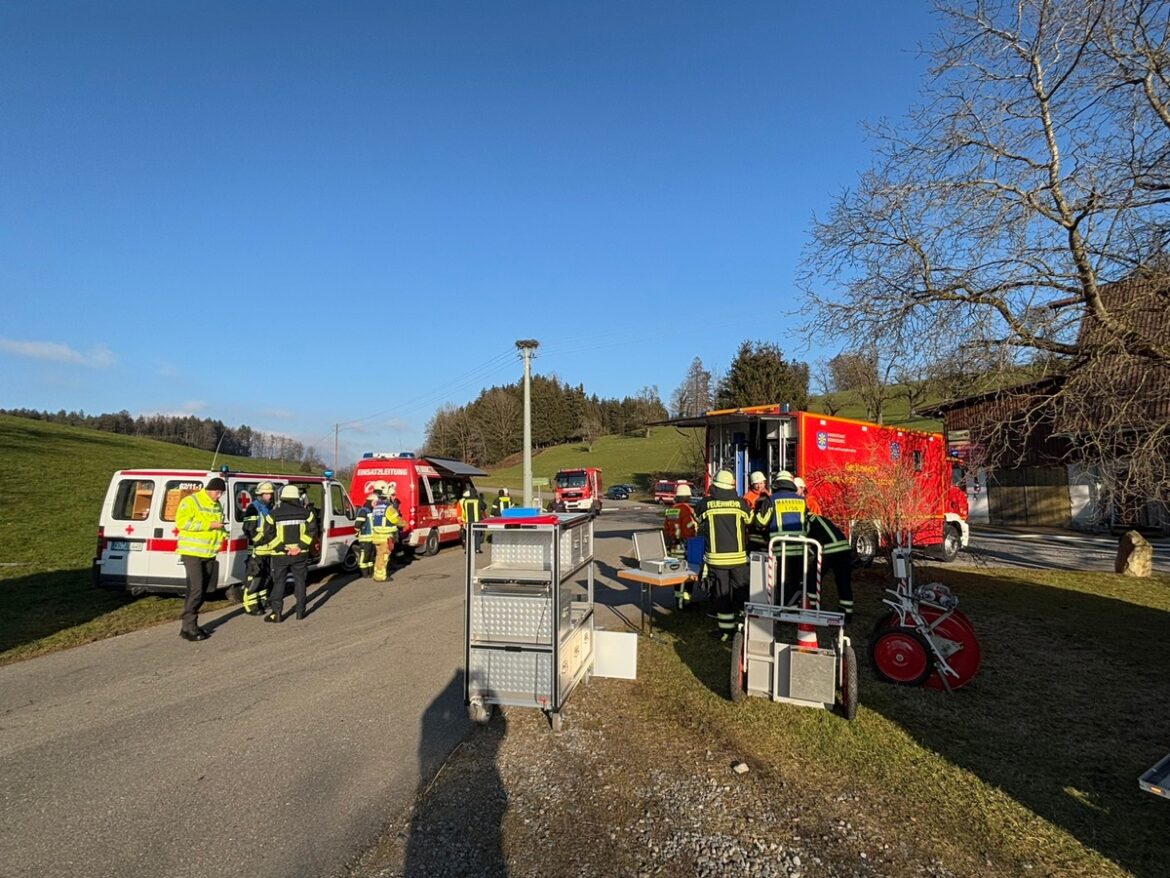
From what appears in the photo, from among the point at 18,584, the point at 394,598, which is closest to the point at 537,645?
the point at 394,598

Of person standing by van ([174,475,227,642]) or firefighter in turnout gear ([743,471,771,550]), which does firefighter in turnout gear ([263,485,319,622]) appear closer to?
person standing by van ([174,475,227,642])

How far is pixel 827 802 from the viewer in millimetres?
3582

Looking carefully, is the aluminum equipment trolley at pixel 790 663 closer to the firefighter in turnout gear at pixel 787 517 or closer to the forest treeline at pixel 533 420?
the firefighter in turnout gear at pixel 787 517

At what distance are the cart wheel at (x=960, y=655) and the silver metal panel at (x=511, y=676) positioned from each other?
347cm

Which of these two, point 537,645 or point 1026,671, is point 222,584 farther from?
point 1026,671

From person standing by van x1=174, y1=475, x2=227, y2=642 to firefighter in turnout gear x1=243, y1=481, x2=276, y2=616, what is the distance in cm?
84

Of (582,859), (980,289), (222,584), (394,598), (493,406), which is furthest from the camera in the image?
(493,406)

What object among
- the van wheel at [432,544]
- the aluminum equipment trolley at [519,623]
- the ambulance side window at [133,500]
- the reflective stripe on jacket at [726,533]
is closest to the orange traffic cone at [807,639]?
the reflective stripe on jacket at [726,533]

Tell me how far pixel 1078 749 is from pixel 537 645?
3.87m

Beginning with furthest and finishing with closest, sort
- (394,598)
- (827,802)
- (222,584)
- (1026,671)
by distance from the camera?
(394,598) → (222,584) → (1026,671) → (827,802)

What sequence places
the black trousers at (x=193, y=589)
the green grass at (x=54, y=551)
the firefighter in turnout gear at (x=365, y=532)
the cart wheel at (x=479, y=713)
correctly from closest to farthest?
1. the cart wheel at (x=479, y=713)
2. the black trousers at (x=193, y=589)
3. the green grass at (x=54, y=551)
4. the firefighter in turnout gear at (x=365, y=532)

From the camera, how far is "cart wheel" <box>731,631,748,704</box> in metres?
5.05

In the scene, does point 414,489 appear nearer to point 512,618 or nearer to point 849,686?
point 512,618

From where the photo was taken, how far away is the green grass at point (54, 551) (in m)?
7.88
